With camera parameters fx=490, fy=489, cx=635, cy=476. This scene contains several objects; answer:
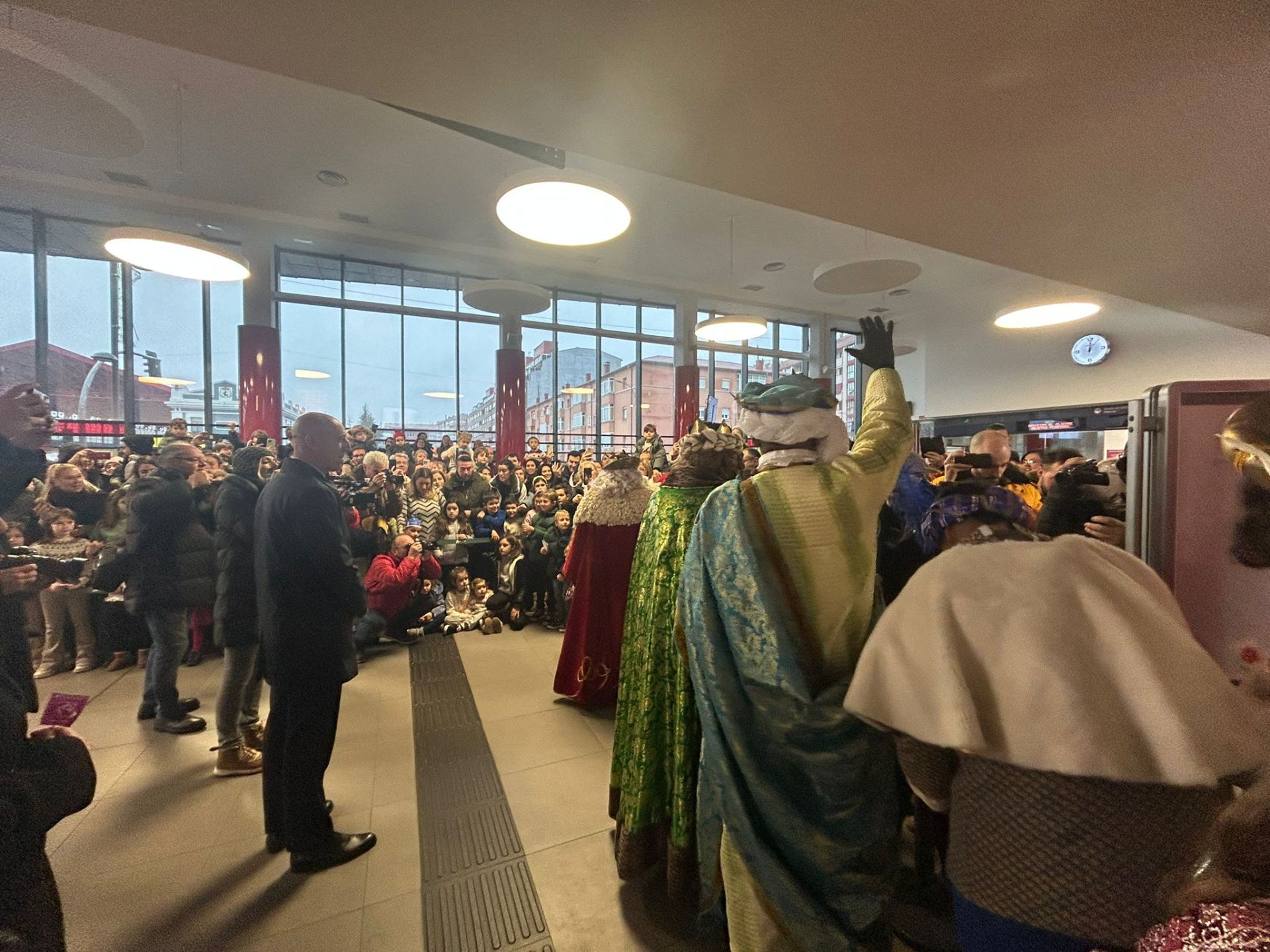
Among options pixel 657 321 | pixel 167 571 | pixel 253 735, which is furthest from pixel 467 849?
pixel 657 321

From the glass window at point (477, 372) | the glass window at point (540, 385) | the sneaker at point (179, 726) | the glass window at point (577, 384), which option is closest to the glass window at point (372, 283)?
the glass window at point (477, 372)

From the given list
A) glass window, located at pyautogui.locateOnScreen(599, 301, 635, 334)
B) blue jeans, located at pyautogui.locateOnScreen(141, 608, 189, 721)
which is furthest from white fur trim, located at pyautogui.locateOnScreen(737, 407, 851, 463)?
glass window, located at pyautogui.locateOnScreen(599, 301, 635, 334)

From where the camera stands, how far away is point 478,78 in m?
1.57

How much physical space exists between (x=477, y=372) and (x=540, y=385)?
3.89ft

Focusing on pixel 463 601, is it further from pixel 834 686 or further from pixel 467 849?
pixel 834 686

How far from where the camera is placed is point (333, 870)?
73.8 inches

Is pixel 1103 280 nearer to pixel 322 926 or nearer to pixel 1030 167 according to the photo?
pixel 1030 167

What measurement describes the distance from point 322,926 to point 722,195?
673 cm

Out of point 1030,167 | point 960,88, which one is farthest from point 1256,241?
point 960,88

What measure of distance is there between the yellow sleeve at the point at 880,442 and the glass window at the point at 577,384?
28.7ft

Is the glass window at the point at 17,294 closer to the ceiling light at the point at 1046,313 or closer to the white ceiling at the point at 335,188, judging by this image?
the white ceiling at the point at 335,188

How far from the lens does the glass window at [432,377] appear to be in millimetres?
8828

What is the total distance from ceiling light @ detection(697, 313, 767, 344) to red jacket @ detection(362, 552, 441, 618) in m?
5.34

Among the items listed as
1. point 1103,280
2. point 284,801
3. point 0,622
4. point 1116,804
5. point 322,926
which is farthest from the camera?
point 1103,280
